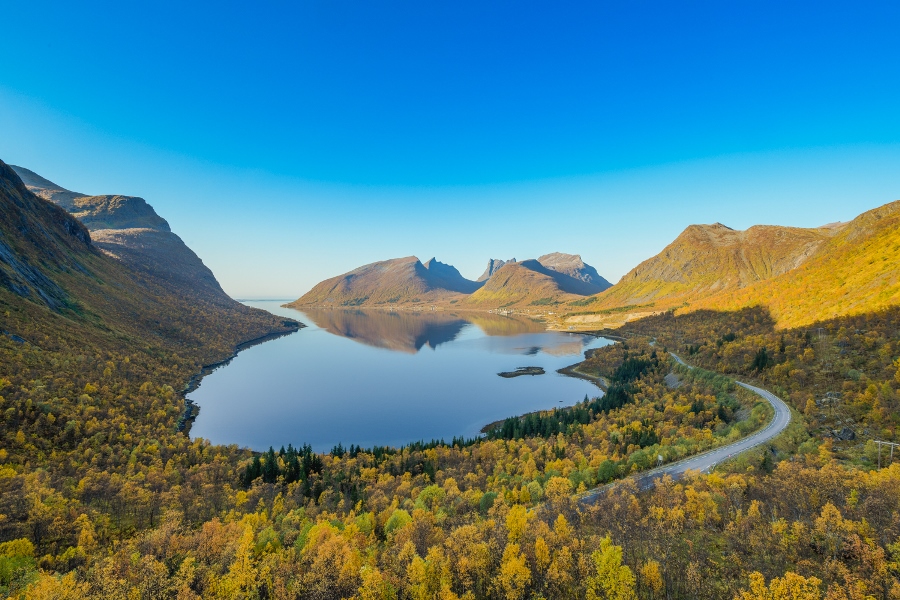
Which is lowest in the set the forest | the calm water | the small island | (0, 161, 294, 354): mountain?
the calm water

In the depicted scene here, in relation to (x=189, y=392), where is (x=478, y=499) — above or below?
above

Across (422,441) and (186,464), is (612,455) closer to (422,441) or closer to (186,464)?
(422,441)

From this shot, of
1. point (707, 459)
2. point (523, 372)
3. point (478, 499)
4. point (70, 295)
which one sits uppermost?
point (70, 295)

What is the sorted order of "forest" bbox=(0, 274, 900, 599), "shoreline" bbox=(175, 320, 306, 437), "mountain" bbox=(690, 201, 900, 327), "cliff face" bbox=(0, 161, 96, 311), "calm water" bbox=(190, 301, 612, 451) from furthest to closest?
1. "cliff face" bbox=(0, 161, 96, 311)
2. "mountain" bbox=(690, 201, 900, 327)
3. "shoreline" bbox=(175, 320, 306, 437)
4. "calm water" bbox=(190, 301, 612, 451)
5. "forest" bbox=(0, 274, 900, 599)

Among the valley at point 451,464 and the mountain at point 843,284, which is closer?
the valley at point 451,464

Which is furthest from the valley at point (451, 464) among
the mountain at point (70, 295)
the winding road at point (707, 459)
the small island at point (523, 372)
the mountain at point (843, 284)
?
the small island at point (523, 372)

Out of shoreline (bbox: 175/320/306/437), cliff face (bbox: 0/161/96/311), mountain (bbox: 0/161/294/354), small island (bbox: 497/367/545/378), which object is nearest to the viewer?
shoreline (bbox: 175/320/306/437)

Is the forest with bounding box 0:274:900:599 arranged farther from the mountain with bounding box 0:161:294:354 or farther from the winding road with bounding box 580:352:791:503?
the mountain with bounding box 0:161:294:354

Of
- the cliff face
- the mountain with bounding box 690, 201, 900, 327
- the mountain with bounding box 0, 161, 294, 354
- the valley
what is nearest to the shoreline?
the valley

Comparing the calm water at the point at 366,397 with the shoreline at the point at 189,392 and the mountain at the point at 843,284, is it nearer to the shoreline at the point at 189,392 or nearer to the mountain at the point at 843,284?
the shoreline at the point at 189,392

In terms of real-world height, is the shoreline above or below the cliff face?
below

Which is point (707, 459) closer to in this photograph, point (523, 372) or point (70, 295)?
point (523, 372)

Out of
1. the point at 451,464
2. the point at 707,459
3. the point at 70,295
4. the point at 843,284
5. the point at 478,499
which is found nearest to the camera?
the point at 478,499

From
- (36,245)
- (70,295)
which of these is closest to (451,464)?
(70,295)
